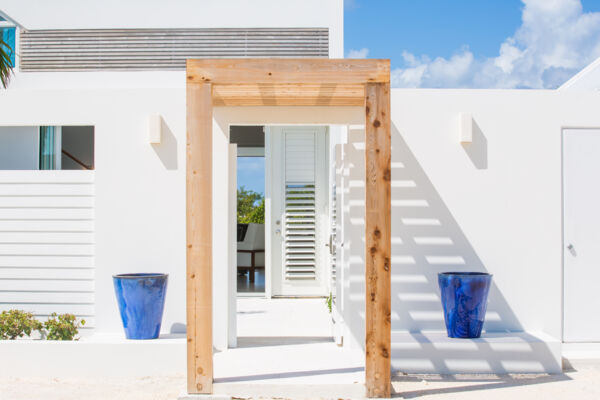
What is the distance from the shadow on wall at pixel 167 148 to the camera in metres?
5.21

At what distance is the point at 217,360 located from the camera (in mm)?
4781

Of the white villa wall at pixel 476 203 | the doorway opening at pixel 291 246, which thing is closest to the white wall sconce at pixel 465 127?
the white villa wall at pixel 476 203

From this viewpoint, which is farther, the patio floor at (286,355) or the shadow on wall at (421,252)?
the shadow on wall at (421,252)

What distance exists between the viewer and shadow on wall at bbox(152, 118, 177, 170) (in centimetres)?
521

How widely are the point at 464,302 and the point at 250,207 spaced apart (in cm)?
1130

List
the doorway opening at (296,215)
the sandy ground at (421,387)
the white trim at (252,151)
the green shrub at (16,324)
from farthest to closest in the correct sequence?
the white trim at (252,151) → the doorway opening at (296,215) → the green shrub at (16,324) → the sandy ground at (421,387)

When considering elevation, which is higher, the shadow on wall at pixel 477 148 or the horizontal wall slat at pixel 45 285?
the shadow on wall at pixel 477 148

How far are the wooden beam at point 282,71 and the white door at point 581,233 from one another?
2.38 meters

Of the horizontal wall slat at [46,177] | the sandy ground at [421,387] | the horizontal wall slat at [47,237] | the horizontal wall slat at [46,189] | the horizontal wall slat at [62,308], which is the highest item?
the horizontal wall slat at [46,177]

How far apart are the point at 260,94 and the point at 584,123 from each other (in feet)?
9.55

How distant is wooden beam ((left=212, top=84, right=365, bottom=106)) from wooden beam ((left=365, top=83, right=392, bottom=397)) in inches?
15.2

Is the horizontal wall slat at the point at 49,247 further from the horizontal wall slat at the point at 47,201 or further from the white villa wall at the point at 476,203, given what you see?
the white villa wall at the point at 476,203

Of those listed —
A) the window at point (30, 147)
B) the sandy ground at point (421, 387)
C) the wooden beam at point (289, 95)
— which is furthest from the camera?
the window at point (30, 147)

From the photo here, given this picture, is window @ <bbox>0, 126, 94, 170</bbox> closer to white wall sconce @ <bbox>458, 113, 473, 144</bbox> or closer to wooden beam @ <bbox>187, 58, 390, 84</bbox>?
wooden beam @ <bbox>187, 58, 390, 84</bbox>
